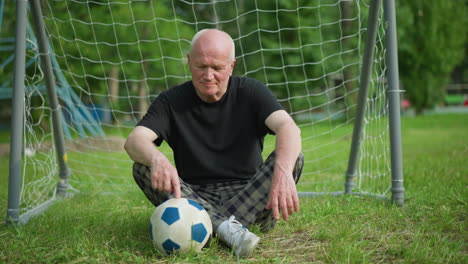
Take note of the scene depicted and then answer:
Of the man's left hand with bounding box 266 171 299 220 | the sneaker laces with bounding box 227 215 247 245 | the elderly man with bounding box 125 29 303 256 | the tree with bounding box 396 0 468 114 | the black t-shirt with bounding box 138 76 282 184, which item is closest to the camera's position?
the man's left hand with bounding box 266 171 299 220

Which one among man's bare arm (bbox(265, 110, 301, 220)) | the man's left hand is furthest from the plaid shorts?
the man's left hand

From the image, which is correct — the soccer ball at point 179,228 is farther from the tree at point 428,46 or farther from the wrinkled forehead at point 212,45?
the tree at point 428,46

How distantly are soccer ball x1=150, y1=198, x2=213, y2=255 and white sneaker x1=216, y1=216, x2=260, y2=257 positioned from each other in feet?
0.34

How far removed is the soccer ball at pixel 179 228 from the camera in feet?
7.44

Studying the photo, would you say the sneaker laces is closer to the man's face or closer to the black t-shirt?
the black t-shirt

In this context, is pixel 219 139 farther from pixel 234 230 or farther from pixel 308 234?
pixel 308 234

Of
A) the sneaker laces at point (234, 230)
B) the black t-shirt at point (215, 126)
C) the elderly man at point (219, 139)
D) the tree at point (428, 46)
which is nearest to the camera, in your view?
the sneaker laces at point (234, 230)

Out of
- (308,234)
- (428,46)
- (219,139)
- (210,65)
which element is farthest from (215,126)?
(428,46)

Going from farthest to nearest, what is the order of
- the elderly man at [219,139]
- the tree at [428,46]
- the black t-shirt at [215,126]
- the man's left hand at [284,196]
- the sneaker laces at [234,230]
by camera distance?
the tree at [428,46]
the black t-shirt at [215,126]
the elderly man at [219,139]
the sneaker laces at [234,230]
the man's left hand at [284,196]

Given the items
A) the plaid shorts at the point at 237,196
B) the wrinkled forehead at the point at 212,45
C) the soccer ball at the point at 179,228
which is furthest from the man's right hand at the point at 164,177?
the wrinkled forehead at the point at 212,45

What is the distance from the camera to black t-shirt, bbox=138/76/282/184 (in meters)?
2.73

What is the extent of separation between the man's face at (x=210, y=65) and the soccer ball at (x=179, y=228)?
2.21ft

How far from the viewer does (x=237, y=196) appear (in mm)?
2623

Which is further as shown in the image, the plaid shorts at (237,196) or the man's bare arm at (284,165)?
the plaid shorts at (237,196)
